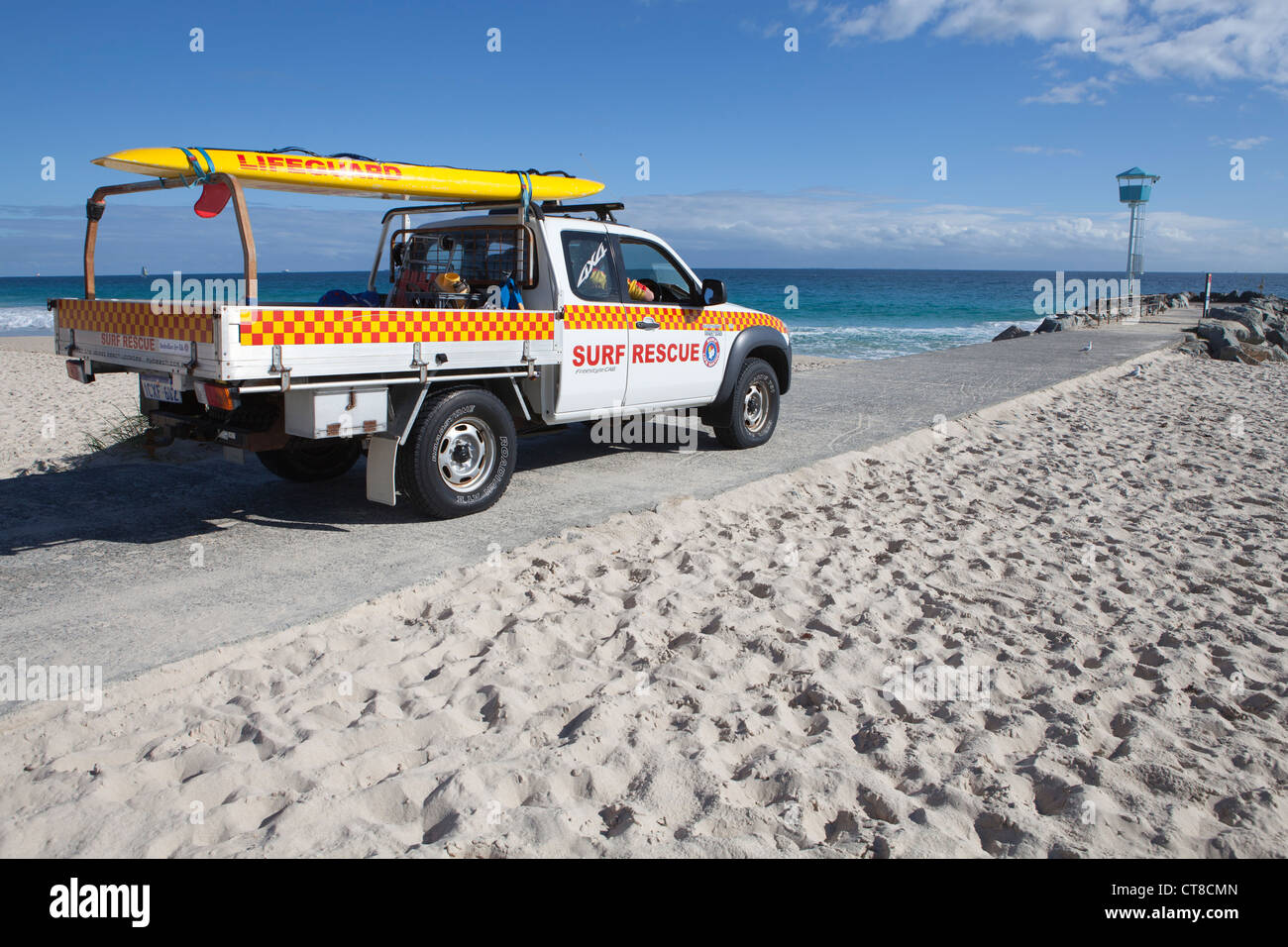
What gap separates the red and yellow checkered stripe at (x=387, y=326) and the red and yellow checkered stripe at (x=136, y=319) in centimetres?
25

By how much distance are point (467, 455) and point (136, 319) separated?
2.07m

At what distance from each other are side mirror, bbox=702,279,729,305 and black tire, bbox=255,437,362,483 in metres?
3.11

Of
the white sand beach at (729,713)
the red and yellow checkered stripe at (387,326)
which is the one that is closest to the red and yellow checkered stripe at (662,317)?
the red and yellow checkered stripe at (387,326)

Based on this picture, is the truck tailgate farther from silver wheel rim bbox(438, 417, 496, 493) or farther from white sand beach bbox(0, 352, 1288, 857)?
white sand beach bbox(0, 352, 1288, 857)

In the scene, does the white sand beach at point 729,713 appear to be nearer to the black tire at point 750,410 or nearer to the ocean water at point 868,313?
the black tire at point 750,410

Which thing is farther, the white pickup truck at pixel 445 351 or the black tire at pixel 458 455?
the black tire at pixel 458 455

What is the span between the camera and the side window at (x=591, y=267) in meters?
6.80

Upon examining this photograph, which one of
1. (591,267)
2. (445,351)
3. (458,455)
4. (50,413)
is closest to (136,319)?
(445,351)

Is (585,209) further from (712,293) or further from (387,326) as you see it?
(387,326)

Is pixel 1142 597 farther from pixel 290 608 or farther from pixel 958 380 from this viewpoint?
pixel 958 380

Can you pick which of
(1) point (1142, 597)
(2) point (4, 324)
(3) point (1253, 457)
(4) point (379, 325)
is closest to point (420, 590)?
(4) point (379, 325)

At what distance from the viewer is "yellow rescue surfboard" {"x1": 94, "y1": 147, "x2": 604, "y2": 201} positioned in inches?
193

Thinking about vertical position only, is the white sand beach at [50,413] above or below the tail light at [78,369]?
below

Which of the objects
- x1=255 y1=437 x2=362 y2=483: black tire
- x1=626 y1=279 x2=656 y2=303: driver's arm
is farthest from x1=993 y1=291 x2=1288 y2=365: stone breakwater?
x1=255 y1=437 x2=362 y2=483: black tire
